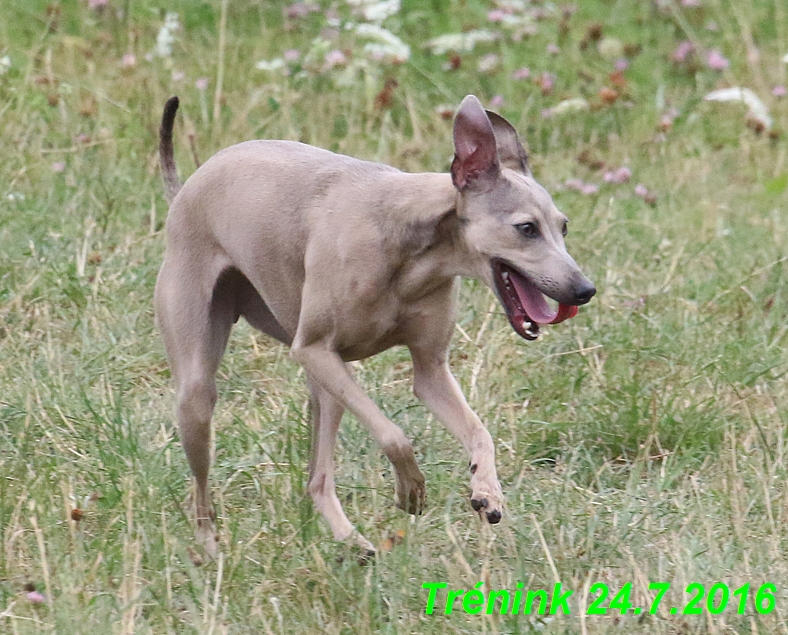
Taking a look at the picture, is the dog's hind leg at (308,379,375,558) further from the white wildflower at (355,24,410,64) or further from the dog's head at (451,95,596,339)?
the white wildflower at (355,24,410,64)

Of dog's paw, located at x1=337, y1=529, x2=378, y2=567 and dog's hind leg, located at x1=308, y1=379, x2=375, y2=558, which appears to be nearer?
dog's paw, located at x1=337, y1=529, x2=378, y2=567

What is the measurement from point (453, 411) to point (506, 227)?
67cm

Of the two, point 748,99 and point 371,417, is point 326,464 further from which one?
point 748,99

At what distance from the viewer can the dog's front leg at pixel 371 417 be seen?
159 inches

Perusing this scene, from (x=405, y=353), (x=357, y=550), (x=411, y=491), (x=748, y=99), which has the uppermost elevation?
(x=748, y=99)

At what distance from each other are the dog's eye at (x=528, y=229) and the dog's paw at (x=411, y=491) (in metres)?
0.74

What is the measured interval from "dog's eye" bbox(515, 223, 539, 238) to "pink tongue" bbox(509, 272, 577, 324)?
141 mm

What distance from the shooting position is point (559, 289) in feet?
12.7

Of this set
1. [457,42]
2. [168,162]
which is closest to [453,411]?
[168,162]

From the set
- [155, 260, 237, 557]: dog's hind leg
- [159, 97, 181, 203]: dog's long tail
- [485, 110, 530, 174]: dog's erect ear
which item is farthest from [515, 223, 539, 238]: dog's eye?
[159, 97, 181, 203]: dog's long tail

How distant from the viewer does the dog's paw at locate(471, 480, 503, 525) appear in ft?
13.1

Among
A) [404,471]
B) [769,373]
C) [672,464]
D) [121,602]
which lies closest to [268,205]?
[404,471]

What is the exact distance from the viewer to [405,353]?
586 centimetres

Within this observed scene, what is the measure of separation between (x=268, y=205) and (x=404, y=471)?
0.99 m
